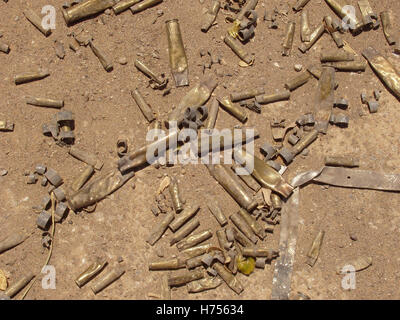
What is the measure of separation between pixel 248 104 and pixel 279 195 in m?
1.52

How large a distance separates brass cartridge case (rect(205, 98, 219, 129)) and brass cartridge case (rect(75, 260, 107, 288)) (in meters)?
2.56

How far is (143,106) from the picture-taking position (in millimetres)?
6434

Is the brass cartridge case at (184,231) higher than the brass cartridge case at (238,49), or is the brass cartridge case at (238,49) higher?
the brass cartridge case at (238,49)

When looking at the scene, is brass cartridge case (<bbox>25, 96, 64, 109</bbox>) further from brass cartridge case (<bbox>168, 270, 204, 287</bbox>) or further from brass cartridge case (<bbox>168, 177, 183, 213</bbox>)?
A: brass cartridge case (<bbox>168, 270, 204, 287</bbox>)

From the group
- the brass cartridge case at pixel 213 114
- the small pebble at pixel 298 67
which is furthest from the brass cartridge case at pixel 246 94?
the small pebble at pixel 298 67

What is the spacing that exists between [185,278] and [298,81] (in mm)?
3516

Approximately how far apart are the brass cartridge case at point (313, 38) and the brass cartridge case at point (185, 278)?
3.93 meters

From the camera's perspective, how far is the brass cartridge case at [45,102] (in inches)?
255

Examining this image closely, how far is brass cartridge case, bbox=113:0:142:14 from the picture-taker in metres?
6.85

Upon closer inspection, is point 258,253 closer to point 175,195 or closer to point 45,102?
point 175,195

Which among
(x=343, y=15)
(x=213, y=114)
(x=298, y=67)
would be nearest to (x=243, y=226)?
(x=213, y=114)

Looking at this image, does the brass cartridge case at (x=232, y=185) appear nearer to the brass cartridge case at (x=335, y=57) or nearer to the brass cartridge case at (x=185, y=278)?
the brass cartridge case at (x=185, y=278)

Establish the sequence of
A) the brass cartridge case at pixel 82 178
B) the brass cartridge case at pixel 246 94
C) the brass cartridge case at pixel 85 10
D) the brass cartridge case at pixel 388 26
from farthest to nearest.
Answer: the brass cartridge case at pixel 388 26 < the brass cartridge case at pixel 85 10 < the brass cartridge case at pixel 246 94 < the brass cartridge case at pixel 82 178

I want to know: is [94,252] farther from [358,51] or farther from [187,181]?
[358,51]
